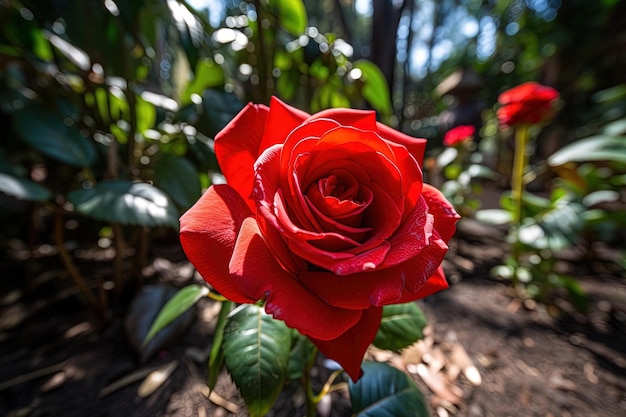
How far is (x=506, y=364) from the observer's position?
728 millimetres

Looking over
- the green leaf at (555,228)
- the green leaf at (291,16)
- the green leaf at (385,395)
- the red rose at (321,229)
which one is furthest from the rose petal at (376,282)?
the green leaf at (555,228)

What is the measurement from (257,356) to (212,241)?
0.15m

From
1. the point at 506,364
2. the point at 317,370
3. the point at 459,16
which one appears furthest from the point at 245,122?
the point at 459,16

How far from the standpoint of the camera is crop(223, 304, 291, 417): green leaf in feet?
0.99

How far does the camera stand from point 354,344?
267 millimetres

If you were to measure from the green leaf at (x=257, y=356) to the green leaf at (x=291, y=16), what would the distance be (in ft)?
2.30

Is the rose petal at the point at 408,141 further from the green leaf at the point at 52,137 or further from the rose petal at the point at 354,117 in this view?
the green leaf at the point at 52,137

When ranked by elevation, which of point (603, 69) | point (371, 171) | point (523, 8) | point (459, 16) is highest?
point (459, 16)

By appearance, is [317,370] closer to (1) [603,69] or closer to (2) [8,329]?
(2) [8,329]

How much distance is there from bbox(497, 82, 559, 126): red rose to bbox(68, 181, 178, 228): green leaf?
113 centimetres

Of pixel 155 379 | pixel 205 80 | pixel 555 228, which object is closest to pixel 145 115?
pixel 205 80

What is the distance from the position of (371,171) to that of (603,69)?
14.3 ft

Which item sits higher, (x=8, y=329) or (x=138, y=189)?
(x=138, y=189)

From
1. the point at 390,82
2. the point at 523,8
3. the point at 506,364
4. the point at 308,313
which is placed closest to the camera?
the point at 308,313
